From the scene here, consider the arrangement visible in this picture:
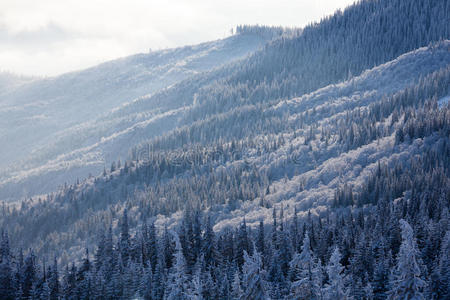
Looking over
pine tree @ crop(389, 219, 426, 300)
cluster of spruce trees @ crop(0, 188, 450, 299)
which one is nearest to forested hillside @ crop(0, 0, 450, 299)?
pine tree @ crop(389, 219, 426, 300)

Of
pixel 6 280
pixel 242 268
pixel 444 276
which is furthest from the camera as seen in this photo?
pixel 6 280

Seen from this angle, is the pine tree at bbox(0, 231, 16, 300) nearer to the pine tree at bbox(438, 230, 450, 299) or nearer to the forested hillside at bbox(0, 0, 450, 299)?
the forested hillside at bbox(0, 0, 450, 299)

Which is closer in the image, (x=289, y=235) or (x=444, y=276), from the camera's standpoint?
(x=444, y=276)

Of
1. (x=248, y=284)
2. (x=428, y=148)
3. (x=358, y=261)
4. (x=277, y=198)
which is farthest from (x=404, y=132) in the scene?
(x=248, y=284)

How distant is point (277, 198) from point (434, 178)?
51.9m

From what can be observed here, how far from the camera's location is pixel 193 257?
324 feet

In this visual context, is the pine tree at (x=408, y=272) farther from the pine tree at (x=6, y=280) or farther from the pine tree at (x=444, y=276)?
the pine tree at (x=6, y=280)

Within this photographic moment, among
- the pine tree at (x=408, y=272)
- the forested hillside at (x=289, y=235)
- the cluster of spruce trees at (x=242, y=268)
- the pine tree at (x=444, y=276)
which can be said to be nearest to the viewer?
the pine tree at (x=408, y=272)

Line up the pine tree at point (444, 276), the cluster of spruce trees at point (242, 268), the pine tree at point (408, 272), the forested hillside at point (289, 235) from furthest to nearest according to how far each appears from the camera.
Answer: the pine tree at point (444, 276)
the forested hillside at point (289, 235)
the cluster of spruce trees at point (242, 268)
the pine tree at point (408, 272)

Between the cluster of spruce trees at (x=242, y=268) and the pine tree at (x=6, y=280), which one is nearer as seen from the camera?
the cluster of spruce trees at (x=242, y=268)

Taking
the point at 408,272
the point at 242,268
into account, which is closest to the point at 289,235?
the point at 242,268

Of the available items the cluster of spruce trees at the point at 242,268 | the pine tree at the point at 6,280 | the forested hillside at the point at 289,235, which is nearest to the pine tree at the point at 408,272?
→ the forested hillside at the point at 289,235

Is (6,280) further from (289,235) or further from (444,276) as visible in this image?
(444,276)

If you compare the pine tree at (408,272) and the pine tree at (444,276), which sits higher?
the pine tree at (408,272)
